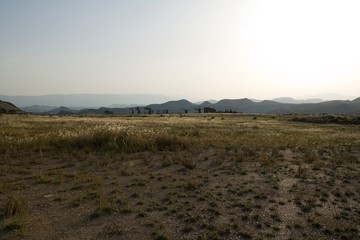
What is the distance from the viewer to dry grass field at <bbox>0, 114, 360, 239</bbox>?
863cm

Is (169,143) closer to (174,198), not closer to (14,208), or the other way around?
(174,198)

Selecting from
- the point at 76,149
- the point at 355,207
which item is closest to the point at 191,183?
the point at 355,207

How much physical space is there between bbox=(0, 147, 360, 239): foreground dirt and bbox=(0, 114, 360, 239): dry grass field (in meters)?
0.03

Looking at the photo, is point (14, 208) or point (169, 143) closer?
point (14, 208)

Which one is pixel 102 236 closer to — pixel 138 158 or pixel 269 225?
pixel 269 225

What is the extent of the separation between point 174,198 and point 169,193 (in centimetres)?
54

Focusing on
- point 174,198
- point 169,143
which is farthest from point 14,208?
point 169,143

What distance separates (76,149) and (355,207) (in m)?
15.2

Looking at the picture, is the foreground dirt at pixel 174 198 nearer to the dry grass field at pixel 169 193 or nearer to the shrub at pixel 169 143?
the dry grass field at pixel 169 193

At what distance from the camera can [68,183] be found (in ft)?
41.4

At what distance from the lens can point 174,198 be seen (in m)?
11.1

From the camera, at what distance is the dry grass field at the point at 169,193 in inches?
340

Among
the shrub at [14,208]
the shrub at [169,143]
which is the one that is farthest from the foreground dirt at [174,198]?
the shrub at [169,143]

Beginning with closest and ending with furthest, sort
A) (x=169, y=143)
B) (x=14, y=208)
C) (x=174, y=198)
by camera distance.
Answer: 1. (x=14, y=208)
2. (x=174, y=198)
3. (x=169, y=143)
